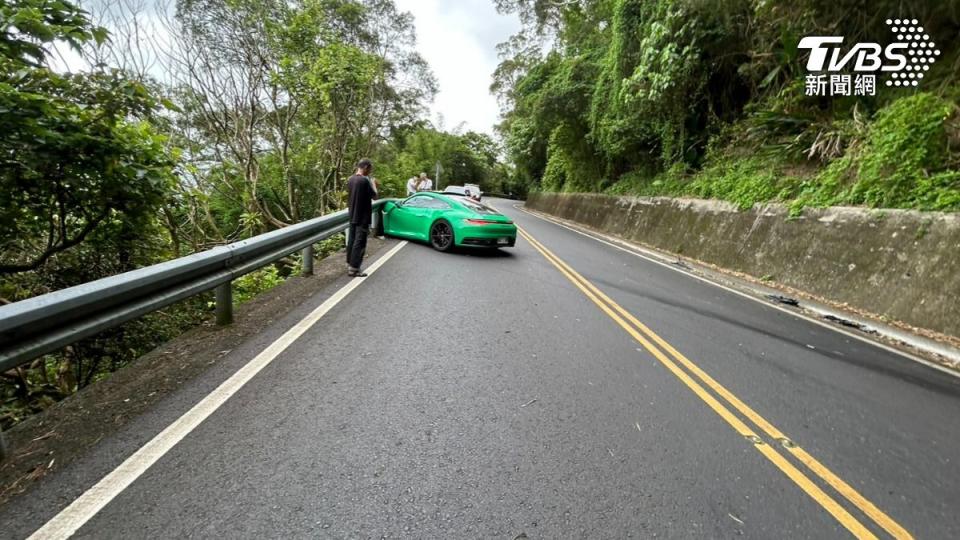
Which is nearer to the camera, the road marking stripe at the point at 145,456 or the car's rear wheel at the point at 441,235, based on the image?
the road marking stripe at the point at 145,456

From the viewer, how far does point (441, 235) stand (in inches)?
386

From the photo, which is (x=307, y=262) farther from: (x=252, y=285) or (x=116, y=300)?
(x=116, y=300)

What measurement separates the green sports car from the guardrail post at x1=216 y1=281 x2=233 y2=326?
217 inches

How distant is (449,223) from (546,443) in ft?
23.6

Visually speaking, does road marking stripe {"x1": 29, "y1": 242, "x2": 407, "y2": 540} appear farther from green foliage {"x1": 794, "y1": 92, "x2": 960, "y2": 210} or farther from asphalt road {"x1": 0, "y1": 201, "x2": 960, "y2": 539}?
green foliage {"x1": 794, "y1": 92, "x2": 960, "y2": 210}

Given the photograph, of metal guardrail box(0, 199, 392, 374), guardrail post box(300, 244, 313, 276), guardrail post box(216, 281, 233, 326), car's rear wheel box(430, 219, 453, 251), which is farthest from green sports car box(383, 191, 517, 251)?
guardrail post box(216, 281, 233, 326)

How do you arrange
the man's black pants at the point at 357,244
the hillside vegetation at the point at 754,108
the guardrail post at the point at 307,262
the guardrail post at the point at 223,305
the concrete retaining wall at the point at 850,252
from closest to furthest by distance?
the guardrail post at the point at 223,305 < the concrete retaining wall at the point at 850,252 < the guardrail post at the point at 307,262 < the man's black pants at the point at 357,244 < the hillside vegetation at the point at 754,108

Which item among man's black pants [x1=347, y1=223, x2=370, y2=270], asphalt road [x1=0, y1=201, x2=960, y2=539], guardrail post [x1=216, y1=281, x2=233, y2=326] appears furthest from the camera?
man's black pants [x1=347, y1=223, x2=370, y2=270]

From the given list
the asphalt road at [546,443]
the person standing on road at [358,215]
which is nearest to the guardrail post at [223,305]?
the asphalt road at [546,443]

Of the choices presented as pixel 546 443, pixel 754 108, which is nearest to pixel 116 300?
pixel 546 443

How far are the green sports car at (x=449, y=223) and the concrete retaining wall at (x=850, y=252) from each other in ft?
18.5

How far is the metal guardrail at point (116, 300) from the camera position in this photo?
7.40 ft

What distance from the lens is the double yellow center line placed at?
233 cm

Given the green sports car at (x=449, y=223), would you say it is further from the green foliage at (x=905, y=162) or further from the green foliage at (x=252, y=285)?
the green foliage at (x=905, y=162)
